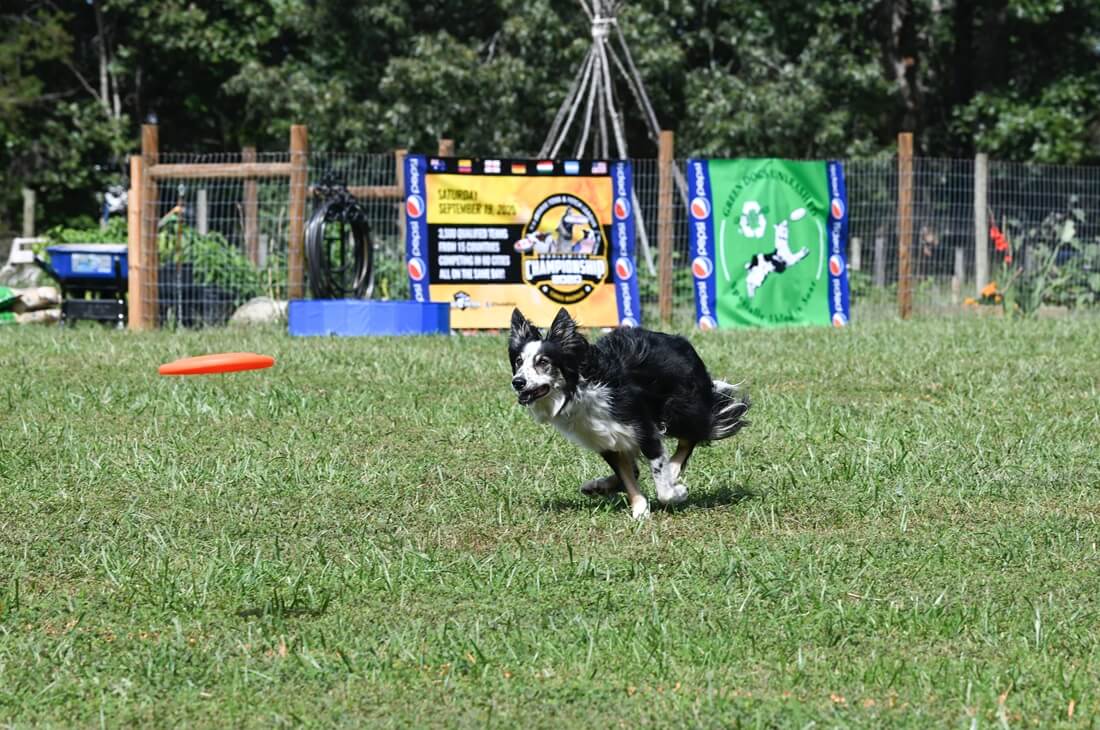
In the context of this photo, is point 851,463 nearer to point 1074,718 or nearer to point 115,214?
point 1074,718

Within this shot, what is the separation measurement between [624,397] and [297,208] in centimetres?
1094

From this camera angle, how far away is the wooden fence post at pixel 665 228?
58.9 feet

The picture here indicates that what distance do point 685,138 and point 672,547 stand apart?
77.0 ft

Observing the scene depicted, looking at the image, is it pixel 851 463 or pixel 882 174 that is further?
pixel 882 174

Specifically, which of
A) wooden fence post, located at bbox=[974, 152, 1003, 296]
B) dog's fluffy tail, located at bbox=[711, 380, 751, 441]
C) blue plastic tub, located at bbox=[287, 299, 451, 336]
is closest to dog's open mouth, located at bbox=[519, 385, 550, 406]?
dog's fluffy tail, located at bbox=[711, 380, 751, 441]

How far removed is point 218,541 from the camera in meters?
6.31

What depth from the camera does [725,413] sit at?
7320mm

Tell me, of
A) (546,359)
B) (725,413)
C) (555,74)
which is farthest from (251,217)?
(555,74)

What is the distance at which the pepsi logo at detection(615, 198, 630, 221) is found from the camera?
17.4 metres

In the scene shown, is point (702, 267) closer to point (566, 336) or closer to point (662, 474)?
point (662, 474)

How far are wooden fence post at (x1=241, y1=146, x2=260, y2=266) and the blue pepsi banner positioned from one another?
4962 mm

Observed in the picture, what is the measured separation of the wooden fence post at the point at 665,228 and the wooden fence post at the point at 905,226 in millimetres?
2975

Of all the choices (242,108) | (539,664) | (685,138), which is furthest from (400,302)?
A: (242,108)

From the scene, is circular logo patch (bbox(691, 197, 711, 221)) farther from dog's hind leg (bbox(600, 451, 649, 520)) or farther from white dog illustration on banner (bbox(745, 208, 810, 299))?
dog's hind leg (bbox(600, 451, 649, 520))
